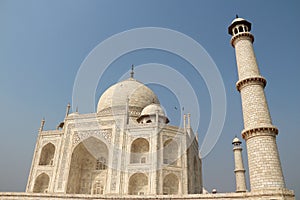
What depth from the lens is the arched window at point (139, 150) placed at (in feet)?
59.4

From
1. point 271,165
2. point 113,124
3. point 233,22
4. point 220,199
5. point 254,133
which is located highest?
point 233,22

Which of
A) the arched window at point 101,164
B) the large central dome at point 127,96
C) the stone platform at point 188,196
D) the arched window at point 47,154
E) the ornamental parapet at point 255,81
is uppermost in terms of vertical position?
the large central dome at point 127,96

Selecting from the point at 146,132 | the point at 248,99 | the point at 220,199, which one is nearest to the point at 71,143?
the point at 146,132

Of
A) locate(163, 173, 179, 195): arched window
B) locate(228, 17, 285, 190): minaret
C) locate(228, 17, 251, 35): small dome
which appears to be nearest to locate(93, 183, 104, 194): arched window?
locate(163, 173, 179, 195): arched window

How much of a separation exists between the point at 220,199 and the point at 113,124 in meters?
10.5

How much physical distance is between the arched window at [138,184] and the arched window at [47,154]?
7909mm

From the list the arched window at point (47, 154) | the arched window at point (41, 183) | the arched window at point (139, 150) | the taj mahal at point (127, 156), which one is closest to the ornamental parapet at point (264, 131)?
the taj mahal at point (127, 156)

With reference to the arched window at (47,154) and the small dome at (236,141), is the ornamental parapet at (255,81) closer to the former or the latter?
the small dome at (236,141)

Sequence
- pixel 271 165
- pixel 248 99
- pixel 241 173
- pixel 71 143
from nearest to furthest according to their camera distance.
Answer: pixel 271 165, pixel 248 99, pixel 71 143, pixel 241 173

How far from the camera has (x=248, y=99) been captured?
11570 millimetres

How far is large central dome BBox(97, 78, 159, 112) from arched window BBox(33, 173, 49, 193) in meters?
8.30

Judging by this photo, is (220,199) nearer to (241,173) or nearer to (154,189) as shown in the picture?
(154,189)

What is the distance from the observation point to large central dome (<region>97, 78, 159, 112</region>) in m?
24.2

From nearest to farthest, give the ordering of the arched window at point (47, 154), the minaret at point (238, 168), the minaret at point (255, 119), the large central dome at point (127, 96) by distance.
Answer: the minaret at point (255, 119) < the arched window at point (47, 154) < the minaret at point (238, 168) < the large central dome at point (127, 96)
